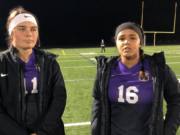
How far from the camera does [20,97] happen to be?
150 centimetres

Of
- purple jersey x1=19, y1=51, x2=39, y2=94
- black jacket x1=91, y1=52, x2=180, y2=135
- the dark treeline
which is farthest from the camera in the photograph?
the dark treeline

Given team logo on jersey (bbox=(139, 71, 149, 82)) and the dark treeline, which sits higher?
the dark treeline

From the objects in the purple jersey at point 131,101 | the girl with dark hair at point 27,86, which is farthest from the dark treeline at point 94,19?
the purple jersey at point 131,101

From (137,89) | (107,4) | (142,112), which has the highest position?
(107,4)

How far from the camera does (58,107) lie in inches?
62.7

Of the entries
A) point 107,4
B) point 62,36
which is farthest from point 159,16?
point 62,36

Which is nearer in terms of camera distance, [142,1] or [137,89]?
[137,89]

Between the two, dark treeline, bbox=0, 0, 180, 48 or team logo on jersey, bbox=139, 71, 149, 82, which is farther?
dark treeline, bbox=0, 0, 180, 48

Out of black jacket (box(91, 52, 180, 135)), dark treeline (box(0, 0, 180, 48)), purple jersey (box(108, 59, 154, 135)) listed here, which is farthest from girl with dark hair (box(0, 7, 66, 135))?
dark treeline (box(0, 0, 180, 48))

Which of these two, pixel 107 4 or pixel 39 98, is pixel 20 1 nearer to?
pixel 107 4

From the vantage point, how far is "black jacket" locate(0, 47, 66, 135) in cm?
147

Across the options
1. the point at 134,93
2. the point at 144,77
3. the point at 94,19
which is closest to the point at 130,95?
the point at 134,93

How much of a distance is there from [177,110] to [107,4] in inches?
1582

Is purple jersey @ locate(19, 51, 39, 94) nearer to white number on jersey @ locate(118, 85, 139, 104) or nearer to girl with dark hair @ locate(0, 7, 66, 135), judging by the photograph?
girl with dark hair @ locate(0, 7, 66, 135)
